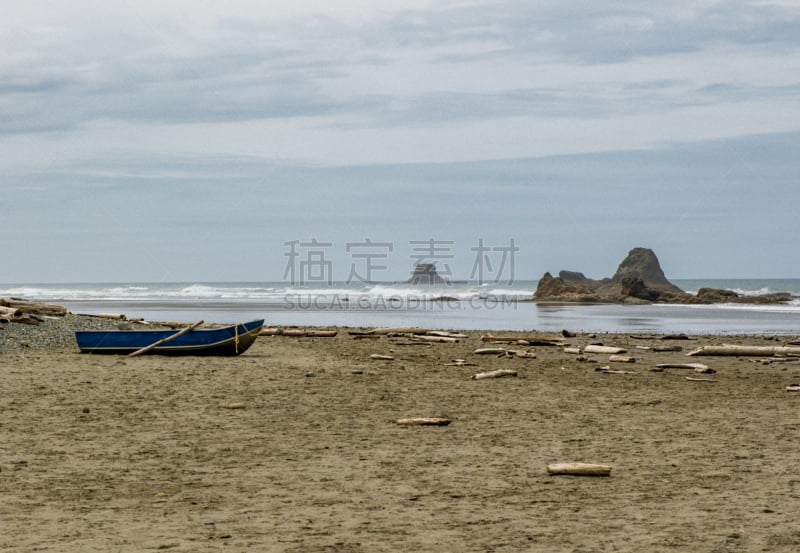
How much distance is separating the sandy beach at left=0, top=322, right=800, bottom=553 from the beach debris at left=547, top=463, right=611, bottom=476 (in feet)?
0.41

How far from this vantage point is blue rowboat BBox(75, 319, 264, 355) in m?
18.5

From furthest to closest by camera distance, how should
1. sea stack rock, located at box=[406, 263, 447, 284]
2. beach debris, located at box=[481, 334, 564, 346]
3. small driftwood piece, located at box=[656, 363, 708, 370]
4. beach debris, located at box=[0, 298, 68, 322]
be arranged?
sea stack rock, located at box=[406, 263, 447, 284]
beach debris, located at box=[0, 298, 68, 322]
beach debris, located at box=[481, 334, 564, 346]
small driftwood piece, located at box=[656, 363, 708, 370]

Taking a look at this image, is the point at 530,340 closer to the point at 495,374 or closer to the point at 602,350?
the point at 602,350

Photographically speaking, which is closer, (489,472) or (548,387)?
(489,472)

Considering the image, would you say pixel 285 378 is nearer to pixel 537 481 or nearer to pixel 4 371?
pixel 4 371

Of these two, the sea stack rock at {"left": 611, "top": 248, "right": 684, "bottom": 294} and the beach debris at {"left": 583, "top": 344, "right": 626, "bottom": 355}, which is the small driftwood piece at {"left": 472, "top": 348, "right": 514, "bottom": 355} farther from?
the sea stack rock at {"left": 611, "top": 248, "right": 684, "bottom": 294}

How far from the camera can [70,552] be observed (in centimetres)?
608

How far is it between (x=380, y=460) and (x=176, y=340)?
10.5m

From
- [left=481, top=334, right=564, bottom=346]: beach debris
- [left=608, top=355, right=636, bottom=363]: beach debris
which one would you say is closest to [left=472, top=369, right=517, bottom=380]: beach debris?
[left=608, top=355, right=636, bottom=363]: beach debris

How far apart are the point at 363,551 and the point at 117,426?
19.0ft

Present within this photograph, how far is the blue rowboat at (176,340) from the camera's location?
18.5m

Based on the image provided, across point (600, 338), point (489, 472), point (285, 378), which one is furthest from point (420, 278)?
point (489, 472)

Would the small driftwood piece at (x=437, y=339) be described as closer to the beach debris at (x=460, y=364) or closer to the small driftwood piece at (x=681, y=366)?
the beach debris at (x=460, y=364)

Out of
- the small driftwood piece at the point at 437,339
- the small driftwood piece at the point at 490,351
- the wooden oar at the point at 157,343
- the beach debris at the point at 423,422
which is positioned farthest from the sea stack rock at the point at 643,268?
the beach debris at the point at 423,422
